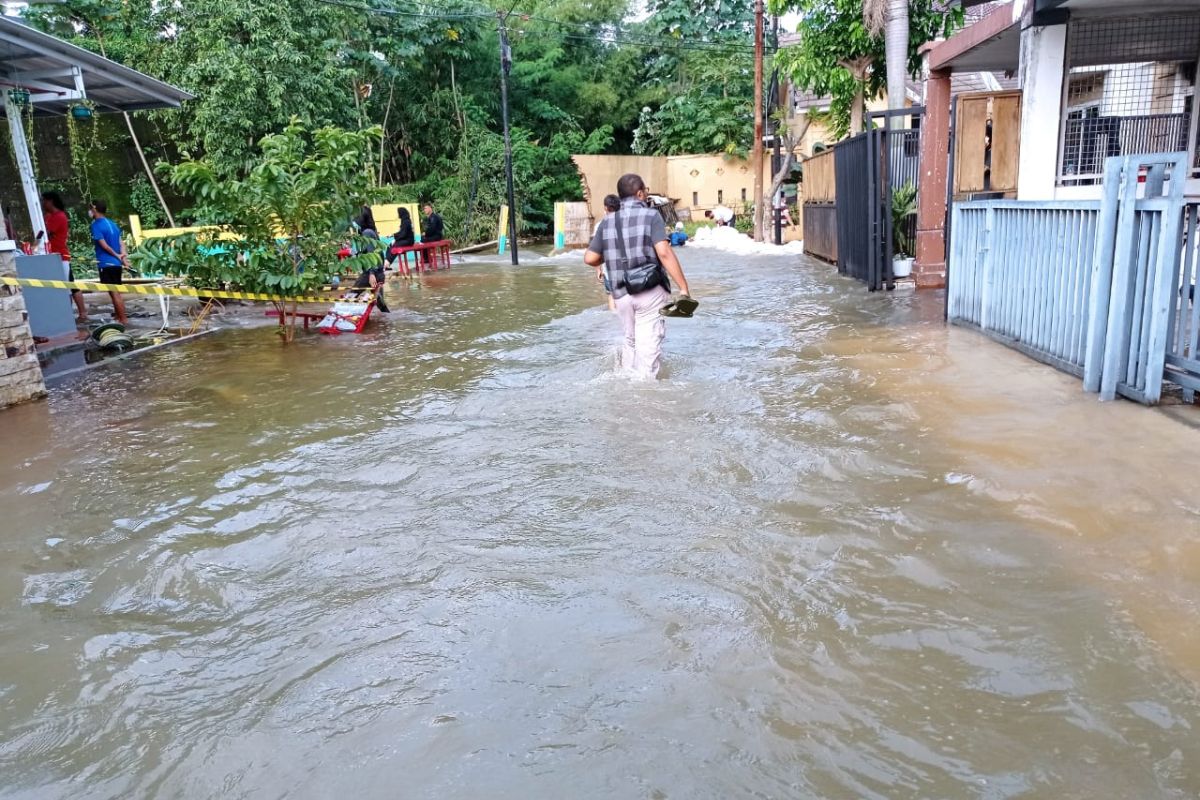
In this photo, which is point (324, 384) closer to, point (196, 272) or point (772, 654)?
point (196, 272)

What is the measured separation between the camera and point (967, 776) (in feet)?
8.11

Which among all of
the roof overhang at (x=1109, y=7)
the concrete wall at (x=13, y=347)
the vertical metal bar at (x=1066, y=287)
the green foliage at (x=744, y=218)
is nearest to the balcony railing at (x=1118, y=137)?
the roof overhang at (x=1109, y=7)

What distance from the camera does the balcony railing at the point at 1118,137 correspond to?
10.2 meters

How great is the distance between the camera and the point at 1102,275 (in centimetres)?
583

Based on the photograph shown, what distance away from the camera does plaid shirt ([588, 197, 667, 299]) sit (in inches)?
276

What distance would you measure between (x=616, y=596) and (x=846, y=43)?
51.9 ft

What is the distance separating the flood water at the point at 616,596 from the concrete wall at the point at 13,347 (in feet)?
2.58

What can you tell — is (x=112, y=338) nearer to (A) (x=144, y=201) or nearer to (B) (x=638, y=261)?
(B) (x=638, y=261)

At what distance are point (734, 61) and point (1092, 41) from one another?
24572 mm

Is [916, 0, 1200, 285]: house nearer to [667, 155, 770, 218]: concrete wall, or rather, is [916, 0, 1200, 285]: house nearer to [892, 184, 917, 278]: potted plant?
[892, 184, 917, 278]: potted plant

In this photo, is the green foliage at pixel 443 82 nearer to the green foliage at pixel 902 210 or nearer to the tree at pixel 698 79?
the tree at pixel 698 79

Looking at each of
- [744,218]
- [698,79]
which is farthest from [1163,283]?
[698,79]

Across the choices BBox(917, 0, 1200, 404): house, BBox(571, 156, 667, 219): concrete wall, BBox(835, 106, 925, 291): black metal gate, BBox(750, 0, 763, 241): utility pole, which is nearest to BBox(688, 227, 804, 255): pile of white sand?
BBox(750, 0, 763, 241): utility pole

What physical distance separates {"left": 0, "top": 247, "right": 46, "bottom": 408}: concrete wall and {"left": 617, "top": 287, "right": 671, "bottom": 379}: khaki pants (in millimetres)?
5175
